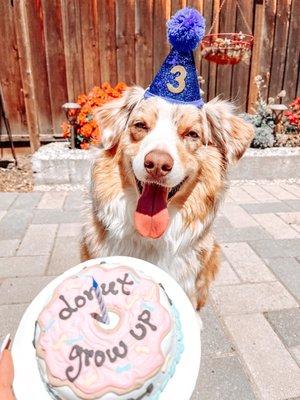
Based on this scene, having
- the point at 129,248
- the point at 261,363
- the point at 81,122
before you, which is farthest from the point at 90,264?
Answer: the point at 81,122

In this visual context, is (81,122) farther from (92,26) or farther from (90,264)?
(90,264)

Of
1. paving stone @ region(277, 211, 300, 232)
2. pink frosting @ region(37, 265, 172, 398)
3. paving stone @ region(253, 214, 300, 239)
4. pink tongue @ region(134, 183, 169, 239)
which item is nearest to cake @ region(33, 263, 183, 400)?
→ pink frosting @ region(37, 265, 172, 398)

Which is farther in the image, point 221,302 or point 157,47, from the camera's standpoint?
point 157,47

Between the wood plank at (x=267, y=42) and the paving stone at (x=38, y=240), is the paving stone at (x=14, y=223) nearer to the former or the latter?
the paving stone at (x=38, y=240)

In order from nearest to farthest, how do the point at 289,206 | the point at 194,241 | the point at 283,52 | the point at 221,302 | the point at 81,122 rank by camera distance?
the point at 194,241 → the point at 221,302 → the point at 289,206 → the point at 81,122 → the point at 283,52

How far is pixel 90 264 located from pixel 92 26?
5.19 meters

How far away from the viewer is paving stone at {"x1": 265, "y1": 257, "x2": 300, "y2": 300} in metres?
2.91

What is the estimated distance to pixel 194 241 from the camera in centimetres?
229

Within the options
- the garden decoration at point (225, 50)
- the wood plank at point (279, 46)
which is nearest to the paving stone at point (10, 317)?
the garden decoration at point (225, 50)

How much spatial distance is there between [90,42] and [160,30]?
1097 millimetres

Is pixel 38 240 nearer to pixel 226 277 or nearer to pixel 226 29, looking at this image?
pixel 226 277

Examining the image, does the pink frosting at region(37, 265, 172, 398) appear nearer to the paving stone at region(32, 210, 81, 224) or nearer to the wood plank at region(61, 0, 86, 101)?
the paving stone at region(32, 210, 81, 224)

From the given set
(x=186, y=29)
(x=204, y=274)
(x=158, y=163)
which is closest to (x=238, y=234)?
(x=204, y=274)

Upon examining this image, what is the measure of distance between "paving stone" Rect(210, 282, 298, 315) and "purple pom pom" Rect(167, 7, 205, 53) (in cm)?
181
